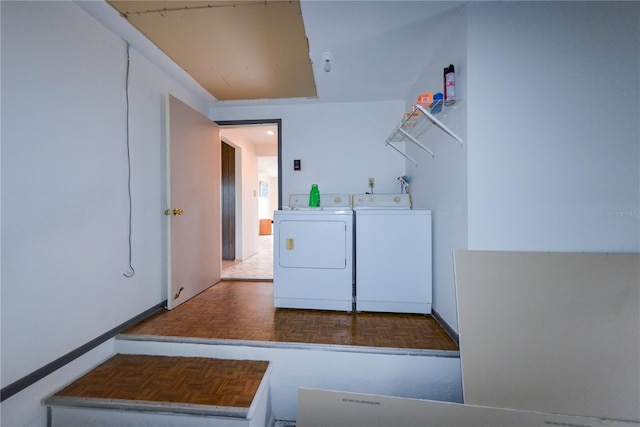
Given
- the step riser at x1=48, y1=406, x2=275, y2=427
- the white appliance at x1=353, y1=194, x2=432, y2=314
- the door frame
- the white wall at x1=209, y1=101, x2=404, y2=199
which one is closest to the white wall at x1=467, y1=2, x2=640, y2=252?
the white appliance at x1=353, y1=194, x2=432, y2=314

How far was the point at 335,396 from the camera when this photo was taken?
1.15 metres

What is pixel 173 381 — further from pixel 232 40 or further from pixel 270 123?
pixel 270 123

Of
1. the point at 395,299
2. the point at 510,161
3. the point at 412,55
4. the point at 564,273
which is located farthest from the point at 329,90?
the point at 564,273

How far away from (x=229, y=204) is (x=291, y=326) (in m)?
3.09

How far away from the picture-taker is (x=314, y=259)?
78.4 inches

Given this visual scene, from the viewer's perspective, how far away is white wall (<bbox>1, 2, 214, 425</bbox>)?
1140 mm

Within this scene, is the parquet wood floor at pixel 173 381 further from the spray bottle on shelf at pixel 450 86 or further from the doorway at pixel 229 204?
the doorway at pixel 229 204

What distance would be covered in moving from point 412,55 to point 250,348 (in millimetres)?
2473

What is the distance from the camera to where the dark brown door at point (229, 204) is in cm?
424

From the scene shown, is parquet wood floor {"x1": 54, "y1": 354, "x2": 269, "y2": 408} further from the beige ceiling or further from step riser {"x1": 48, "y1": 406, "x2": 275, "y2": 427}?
Answer: the beige ceiling

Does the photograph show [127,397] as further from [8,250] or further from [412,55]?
[412,55]

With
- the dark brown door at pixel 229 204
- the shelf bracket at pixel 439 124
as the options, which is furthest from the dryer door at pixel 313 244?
the dark brown door at pixel 229 204

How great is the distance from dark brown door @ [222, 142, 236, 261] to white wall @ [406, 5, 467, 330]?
10.7 ft

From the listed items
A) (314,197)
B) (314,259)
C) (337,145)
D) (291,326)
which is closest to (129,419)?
(291,326)
